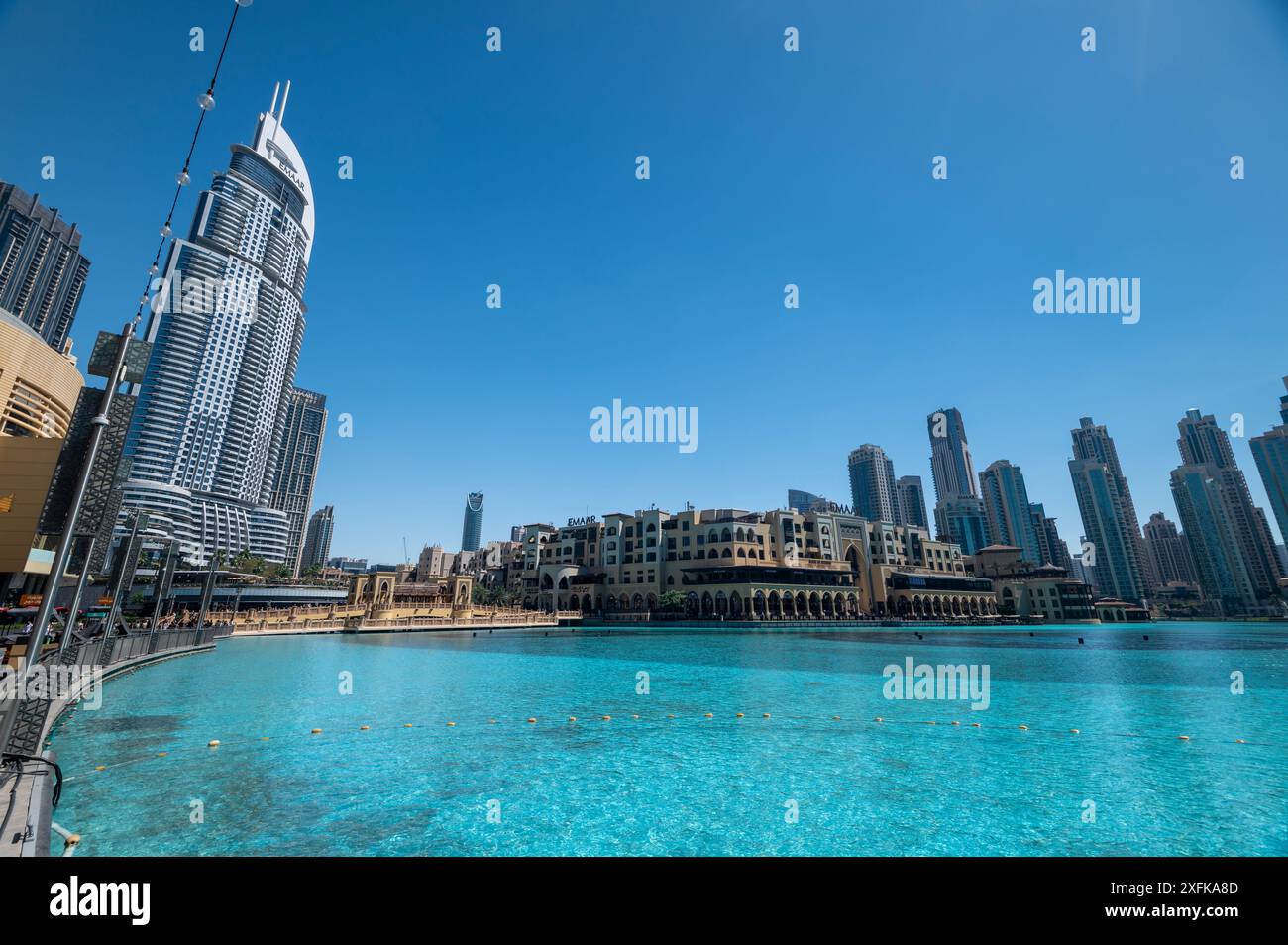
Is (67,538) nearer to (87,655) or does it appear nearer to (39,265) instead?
(87,655)

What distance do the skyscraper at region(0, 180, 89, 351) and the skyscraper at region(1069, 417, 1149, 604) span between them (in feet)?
849

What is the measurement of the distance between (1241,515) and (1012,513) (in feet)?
187

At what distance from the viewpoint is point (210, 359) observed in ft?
411

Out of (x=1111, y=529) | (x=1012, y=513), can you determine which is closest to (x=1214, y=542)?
(x=1111, y=529)

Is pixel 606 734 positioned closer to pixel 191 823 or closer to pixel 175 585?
pixel 191 823

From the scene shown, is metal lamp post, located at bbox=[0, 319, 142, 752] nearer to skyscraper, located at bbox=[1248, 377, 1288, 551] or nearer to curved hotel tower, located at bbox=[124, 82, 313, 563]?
curved hotel tower, located at bbox=[124, 82, 313, 563]

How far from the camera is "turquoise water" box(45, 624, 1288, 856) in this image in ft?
30.8

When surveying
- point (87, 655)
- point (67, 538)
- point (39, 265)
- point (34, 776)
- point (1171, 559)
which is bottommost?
point (34, 776)

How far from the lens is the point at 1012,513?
643 feet

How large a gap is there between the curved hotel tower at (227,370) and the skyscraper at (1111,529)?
238337mm

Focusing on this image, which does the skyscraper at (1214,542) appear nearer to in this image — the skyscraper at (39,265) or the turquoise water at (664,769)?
the turquoise water at (664,769)

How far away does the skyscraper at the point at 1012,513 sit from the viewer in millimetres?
193125
